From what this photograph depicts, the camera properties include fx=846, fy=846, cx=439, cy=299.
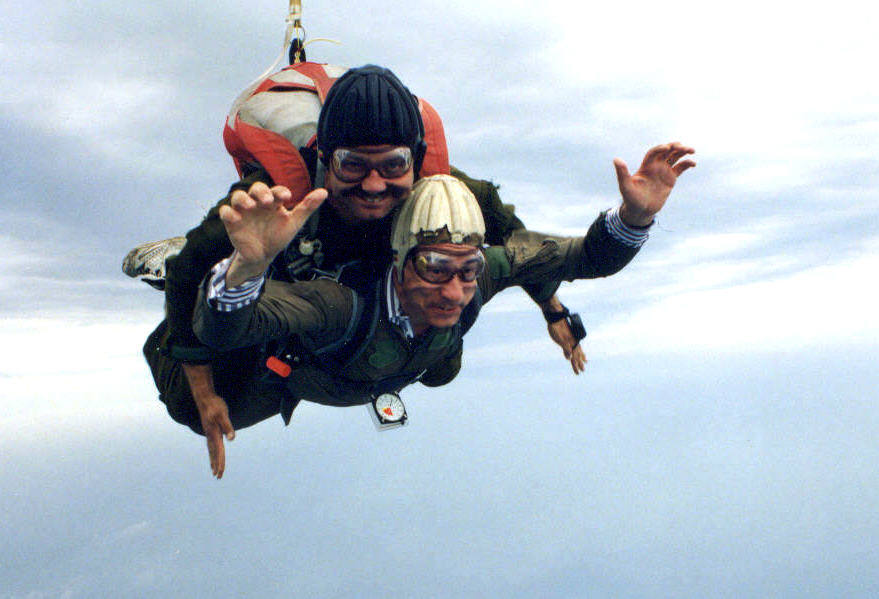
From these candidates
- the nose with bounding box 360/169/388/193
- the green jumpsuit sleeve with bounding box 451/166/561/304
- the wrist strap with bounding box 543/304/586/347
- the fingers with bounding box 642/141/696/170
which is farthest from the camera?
the wrist strap with bounding box 543/304/586/347

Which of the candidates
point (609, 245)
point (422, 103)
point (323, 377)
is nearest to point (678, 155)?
point (609, 245)

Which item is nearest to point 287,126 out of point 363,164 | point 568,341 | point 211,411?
point 363,164

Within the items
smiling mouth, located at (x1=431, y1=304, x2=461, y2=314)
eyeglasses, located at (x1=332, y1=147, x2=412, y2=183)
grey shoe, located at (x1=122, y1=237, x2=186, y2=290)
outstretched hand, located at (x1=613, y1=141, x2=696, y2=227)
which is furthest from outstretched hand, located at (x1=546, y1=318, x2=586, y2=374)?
grey shoe, located at (x1=122, y1=237, x2=186, y2=290)

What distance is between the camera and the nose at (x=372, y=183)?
456 centimetres

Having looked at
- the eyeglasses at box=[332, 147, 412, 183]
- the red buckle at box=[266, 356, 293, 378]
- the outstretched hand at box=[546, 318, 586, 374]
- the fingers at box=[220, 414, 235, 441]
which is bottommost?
the fingers at box=[220, 414, 235, 441]

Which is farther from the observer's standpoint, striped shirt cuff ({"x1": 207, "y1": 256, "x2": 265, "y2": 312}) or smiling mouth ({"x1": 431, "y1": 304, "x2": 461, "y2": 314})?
smiling mouth ({"x1": 431, "y1": 304, "x2": 461, "y2": 314})

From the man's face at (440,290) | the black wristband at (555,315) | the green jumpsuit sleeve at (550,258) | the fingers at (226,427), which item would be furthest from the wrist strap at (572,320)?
the fingers at (226,427)

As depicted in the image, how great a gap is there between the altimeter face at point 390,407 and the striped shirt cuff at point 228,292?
6.38 ft

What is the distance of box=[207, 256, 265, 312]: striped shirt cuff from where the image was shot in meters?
4.04

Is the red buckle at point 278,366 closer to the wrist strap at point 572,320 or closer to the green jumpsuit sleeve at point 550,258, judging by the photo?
the green jumpsuit sleeve at point 550,258

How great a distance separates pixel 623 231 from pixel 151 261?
9.93 ft

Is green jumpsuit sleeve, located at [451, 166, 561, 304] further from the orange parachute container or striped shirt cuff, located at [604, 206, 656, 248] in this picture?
striped shirt cuff, located at [604, 206, 656, 248]

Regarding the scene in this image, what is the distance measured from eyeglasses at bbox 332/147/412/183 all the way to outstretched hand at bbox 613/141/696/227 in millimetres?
1310

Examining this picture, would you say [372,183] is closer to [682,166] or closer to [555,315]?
[682,166]
